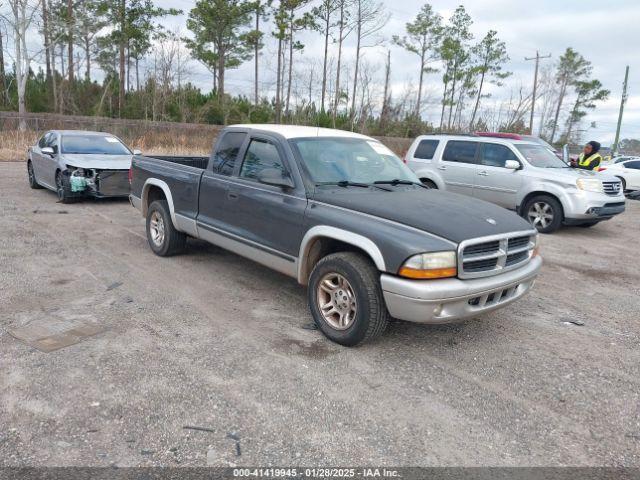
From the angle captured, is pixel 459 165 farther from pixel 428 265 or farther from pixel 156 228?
pixel 428 265

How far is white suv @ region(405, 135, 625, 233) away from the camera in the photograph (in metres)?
9.39

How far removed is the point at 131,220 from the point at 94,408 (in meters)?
6.35

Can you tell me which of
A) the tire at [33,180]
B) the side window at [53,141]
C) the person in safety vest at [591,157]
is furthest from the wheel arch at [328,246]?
the person in safety vest at [591,157]

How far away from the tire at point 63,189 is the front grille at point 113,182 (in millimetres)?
576

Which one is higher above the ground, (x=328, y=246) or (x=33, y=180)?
(x=328, y=246)

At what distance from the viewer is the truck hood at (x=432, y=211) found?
382 cm

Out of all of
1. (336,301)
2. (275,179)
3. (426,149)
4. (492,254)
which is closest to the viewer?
(492,254)

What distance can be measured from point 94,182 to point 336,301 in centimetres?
766

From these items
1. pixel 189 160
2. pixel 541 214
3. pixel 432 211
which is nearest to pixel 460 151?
pixel 541 214

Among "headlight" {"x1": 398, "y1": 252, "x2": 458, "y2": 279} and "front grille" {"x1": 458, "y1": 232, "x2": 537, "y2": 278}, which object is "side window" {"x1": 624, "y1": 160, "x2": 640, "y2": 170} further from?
"headlight" {"x1": 398, "y1": 252, "x2": 458, "y2": 279}

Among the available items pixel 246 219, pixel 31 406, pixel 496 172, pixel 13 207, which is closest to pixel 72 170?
pixel 13 207

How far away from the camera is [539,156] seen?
10.4 metres

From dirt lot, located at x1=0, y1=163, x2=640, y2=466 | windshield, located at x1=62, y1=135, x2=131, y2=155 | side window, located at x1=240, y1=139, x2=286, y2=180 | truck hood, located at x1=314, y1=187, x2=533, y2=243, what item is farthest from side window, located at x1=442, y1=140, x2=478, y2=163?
windshield, located at x1=62, y1=135, x2=131, y2=155

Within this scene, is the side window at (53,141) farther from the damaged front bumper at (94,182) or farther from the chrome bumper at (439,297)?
the chrome bumper at (439,297)
